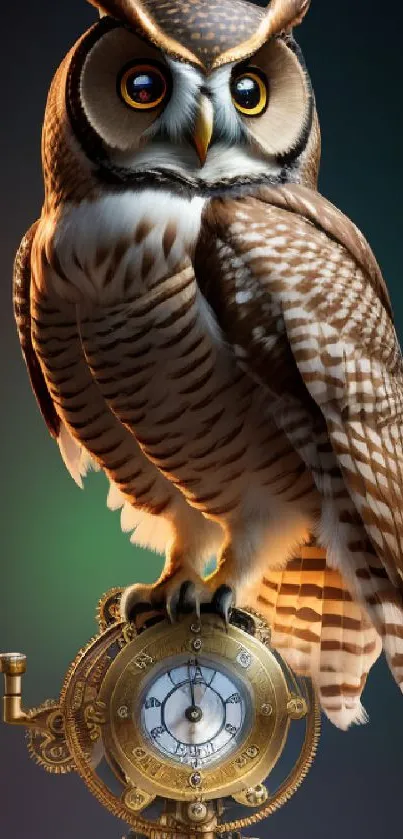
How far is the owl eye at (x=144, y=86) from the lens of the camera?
125cm

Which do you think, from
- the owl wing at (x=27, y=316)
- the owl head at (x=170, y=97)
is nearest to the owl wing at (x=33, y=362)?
the owl wing at (x=27, y=316)

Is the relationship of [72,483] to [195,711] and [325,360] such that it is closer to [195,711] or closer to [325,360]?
[195,711]

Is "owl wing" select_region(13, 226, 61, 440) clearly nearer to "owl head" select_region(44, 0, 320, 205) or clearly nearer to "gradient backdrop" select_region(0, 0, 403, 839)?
"owl head" select_region(44, 0, 320, 205)

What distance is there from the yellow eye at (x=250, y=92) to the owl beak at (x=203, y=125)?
0.06 m

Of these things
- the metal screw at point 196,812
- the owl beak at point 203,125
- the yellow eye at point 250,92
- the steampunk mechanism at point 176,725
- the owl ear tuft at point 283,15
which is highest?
the owl ear tuft at point 283,15

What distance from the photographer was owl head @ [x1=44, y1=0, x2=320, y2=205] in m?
1.22

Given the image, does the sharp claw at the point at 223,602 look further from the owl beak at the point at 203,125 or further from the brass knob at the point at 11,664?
the owl beak at the point at 203,125

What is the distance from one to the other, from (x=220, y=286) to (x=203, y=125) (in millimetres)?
170

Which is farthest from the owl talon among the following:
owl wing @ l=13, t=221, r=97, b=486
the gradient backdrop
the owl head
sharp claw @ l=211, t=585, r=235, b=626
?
the gradient backdrop

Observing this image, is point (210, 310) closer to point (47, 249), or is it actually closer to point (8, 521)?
point (47, 249)

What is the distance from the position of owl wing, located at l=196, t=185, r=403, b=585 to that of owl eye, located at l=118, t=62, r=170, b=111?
0.13m

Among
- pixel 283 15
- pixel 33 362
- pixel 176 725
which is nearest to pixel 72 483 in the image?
pixel 33 362

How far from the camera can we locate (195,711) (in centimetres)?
132

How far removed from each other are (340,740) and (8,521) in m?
0.69
